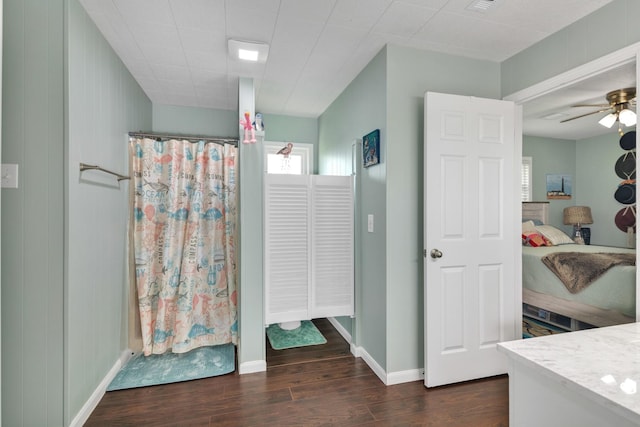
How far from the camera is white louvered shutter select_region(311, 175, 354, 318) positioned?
9.10ft

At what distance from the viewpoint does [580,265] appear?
269 centimetres

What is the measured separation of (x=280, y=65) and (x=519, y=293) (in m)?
2.59

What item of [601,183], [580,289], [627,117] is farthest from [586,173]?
[580,289]

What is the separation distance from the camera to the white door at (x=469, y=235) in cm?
222

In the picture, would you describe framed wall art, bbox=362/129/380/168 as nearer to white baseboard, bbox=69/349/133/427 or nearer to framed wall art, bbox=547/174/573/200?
white baseboard, bbox=69/349/133/427

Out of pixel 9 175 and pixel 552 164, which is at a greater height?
pixel 552 164

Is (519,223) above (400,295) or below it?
above

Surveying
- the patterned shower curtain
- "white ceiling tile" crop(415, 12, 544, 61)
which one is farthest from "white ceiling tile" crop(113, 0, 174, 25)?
"white ceiling tile" crop(415, 12, 544, 61)

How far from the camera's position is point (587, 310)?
2559 millimetres

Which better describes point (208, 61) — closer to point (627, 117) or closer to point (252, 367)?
point (252, 367)

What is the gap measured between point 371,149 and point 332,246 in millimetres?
903

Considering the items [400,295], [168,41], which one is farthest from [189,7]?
[400,295]

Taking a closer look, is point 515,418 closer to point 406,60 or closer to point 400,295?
point 400,295

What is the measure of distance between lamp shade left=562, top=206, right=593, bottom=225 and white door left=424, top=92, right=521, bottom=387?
128 inches
